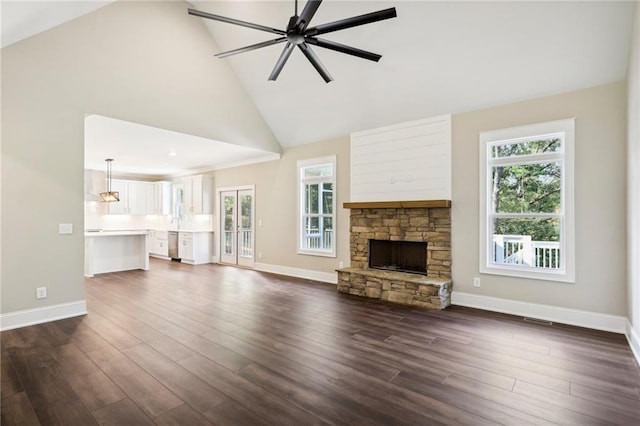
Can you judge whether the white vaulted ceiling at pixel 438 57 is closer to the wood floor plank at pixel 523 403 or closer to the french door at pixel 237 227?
the french door at pixel 237 227

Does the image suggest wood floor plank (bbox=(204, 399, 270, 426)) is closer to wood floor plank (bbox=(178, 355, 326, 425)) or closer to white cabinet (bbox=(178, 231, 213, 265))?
wood floor plank (bbox=(178, 355, 326, 425))

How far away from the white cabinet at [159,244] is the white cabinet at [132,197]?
88 cm

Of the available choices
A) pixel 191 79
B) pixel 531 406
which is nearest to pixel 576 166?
pixel 531 406

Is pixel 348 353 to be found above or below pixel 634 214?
below

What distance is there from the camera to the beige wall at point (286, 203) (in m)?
6.30

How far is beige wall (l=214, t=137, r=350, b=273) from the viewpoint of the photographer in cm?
630

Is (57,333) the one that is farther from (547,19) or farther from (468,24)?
(547,19)

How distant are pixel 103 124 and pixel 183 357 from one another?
3.86 meters

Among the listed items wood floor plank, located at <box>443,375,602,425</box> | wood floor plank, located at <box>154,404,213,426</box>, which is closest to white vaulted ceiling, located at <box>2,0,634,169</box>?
wood floor plank, located at <box>154,404,213,426</box>

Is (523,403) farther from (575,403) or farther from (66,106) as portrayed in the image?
(66,106)

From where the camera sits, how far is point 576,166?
12.9 ft

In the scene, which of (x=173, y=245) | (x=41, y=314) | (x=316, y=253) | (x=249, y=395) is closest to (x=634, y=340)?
(x=249, y=395)

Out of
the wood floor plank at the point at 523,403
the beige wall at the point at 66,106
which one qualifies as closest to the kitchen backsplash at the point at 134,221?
the beige wall at the point at 66,106

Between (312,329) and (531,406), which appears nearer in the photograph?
(531,406)
